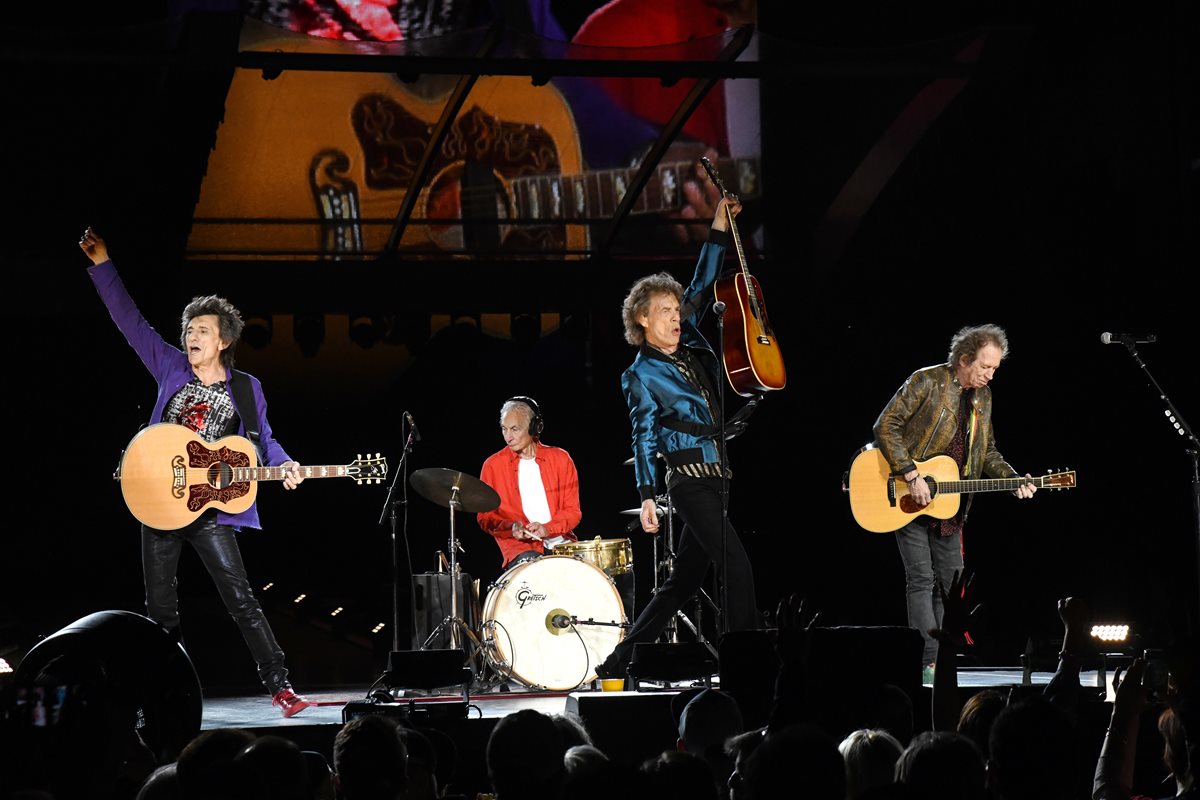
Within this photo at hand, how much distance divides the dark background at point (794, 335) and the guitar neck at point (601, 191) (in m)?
0.60

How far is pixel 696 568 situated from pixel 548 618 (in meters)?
2.42

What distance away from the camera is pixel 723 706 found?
4469 mm

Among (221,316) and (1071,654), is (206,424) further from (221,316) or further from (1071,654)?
(1071,654)

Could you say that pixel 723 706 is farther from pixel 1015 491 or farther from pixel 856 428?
pixel 856 428

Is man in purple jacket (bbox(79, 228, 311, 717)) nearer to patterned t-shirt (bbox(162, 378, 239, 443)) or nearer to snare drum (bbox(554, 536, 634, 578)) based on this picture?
patterned t-shirt (bbox(162, 378, 239, 443))

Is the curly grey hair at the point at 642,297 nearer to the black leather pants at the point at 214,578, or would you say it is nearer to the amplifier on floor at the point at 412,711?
the amplifier on floor at the point at 412,711

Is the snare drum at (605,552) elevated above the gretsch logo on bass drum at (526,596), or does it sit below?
above

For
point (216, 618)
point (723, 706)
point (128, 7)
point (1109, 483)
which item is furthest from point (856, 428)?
point (723, 706)

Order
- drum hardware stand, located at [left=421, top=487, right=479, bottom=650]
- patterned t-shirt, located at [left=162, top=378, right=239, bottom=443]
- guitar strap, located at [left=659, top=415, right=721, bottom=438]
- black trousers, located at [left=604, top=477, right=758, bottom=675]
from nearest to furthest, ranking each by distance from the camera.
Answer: black trousers, located at [left=604, top=477, right=758, bottom=675]
guitar strap, located at [left=659, top=415, right=721, bottom=438]
patterned t-shirt, located at [left=162, top=378, right=239, bottom=443]
drum hardware stand, located at [left=421, top=487, right=479, bottom=650]

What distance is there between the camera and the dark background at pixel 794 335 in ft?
32.8

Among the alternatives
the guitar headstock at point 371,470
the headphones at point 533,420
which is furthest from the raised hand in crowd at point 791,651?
the headphones at point 533,420

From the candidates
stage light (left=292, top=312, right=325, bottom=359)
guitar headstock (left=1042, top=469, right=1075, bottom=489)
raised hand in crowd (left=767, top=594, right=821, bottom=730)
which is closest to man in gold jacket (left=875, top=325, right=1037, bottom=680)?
guitar headstock (left=1042, top=469, right=1075, bottom=489)

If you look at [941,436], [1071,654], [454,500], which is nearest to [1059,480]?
[941,436]

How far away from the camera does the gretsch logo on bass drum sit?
9.87 metres
